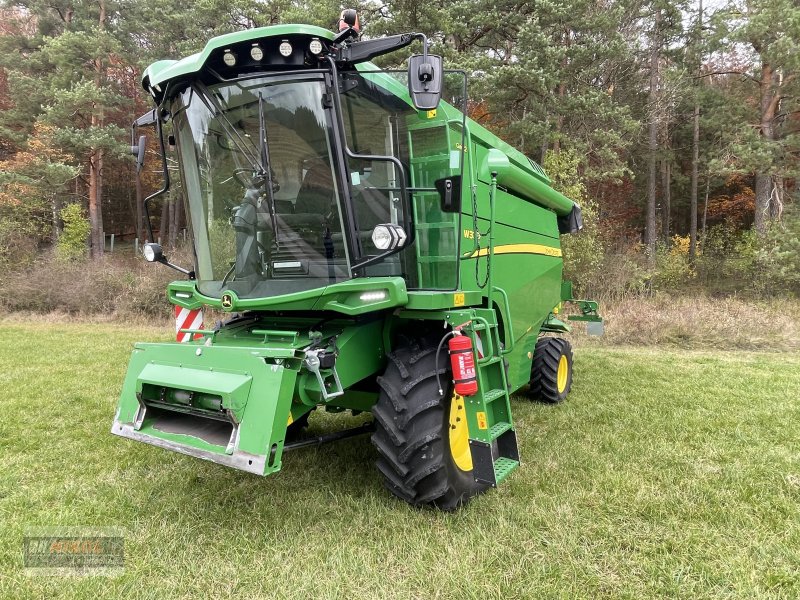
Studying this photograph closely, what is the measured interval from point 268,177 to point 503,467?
2.31 metres

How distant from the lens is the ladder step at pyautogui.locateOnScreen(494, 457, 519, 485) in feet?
9.69

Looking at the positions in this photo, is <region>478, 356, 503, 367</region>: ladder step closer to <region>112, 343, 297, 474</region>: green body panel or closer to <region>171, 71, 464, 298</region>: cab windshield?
<region>171, 71, 464, 298</region>: cab windshield

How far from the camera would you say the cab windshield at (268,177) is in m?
2.94

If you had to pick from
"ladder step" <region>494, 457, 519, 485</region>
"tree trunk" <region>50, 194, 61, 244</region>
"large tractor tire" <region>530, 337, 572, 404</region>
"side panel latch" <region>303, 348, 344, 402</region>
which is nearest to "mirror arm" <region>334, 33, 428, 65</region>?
"side panel latch" <region>303, 348, 344, 402</region>

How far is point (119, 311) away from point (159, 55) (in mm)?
10106

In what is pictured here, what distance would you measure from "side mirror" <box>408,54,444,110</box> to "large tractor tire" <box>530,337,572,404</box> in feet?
12.1

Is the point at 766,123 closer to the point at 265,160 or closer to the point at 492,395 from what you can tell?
the point at 492,395

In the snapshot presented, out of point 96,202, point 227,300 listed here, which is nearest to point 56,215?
point 96,202

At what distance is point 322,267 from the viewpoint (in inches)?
121

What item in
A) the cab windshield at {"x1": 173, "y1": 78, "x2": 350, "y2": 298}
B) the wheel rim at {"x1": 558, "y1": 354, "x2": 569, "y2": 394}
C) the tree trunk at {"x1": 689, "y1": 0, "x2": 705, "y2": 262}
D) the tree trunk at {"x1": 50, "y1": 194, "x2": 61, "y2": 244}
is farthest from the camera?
the tree trunk at {"x1": 50, "y1": 194, "x2": 61, "y2": 244}

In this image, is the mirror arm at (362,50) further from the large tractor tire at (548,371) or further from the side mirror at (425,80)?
the large tractor tire at (548,371)

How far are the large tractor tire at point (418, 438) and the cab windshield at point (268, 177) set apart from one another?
0.73 m

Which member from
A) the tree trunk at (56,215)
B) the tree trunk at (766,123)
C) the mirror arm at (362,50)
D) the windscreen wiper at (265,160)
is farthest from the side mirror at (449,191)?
the tree trunk at (56,215)

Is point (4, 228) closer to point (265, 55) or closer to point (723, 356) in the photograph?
point (265, 55)
